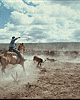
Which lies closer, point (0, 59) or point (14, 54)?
point (0, 59)

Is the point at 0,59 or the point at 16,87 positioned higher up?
the point at 0,59

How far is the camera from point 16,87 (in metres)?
6.68

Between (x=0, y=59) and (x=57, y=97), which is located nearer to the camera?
(x=57, y=97)

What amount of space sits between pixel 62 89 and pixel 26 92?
185 centimetres

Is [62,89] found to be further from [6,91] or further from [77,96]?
[6,91]

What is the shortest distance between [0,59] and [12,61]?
2.86 ft

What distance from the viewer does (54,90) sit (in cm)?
622

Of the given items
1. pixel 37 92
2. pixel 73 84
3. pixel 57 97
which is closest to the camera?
pixel 57 97

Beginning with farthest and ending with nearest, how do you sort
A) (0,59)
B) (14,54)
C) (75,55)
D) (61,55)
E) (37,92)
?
(61,55) → (75,55) → (14,54) → (0,59) → (37,92)

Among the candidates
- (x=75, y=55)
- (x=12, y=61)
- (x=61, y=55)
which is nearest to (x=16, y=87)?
(x=12, y=61)

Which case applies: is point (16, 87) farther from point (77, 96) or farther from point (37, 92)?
point (77, 96)

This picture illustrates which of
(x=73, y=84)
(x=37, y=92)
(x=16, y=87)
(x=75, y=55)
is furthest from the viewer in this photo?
(x=75, y=55)

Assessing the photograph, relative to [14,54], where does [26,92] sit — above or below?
below

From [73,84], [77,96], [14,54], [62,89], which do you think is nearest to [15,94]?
[62,89]
